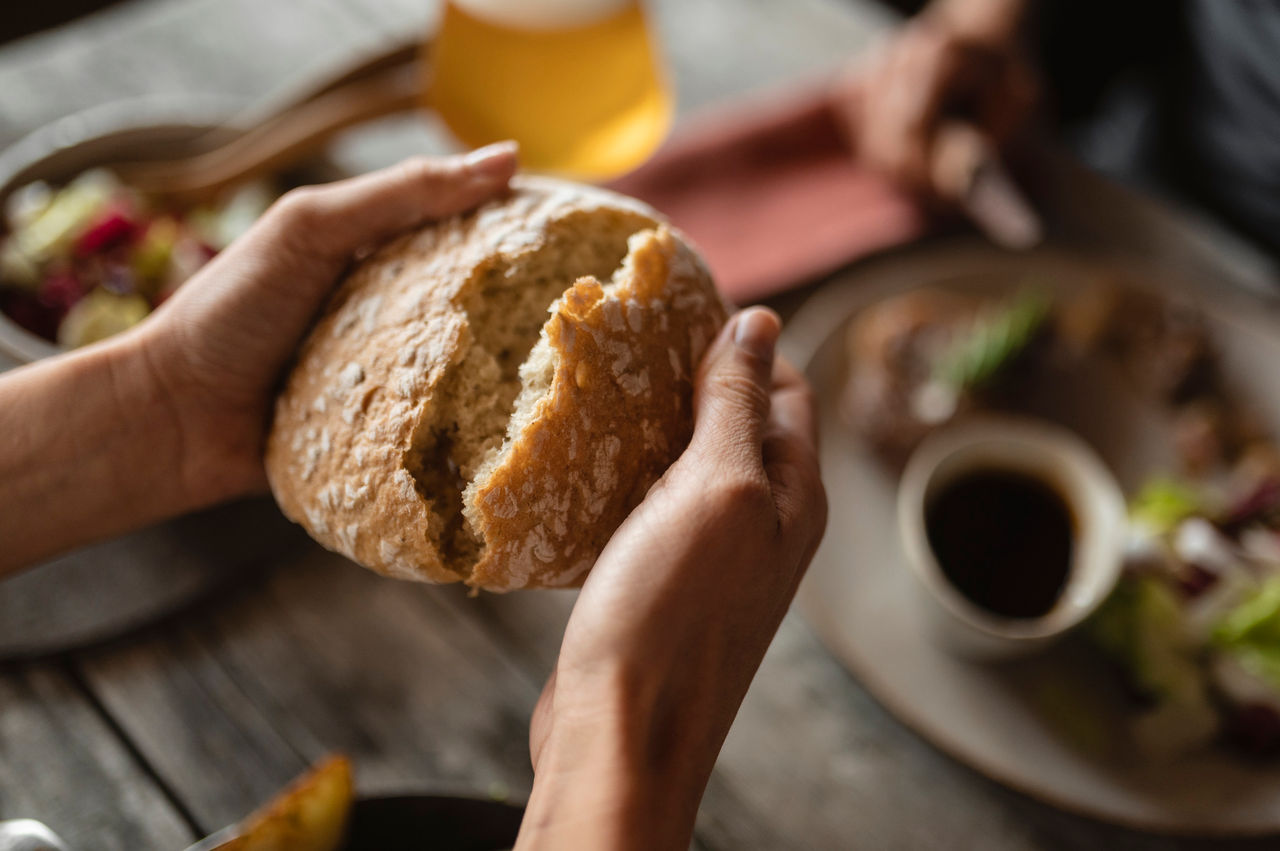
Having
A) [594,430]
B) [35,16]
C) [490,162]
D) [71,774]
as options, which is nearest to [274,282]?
[490,162]

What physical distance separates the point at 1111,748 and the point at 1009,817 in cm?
19

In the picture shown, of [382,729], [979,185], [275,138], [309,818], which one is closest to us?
[309,818]

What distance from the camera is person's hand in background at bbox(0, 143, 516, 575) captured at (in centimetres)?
105

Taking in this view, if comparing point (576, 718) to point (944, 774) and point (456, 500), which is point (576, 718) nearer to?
point (456, 500)

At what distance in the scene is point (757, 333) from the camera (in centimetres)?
98

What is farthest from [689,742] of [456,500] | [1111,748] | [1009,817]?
[1111,748]

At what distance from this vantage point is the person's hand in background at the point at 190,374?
1.05m

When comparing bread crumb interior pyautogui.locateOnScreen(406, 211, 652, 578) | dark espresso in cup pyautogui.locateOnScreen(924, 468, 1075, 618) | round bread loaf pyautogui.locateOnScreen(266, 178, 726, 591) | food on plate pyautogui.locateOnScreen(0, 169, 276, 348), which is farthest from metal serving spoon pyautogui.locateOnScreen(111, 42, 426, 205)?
dark espresso in cup pyautogui.locateOnScreen(924, 468, 1075, 618)

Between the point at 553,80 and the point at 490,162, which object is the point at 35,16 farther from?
the point at 490,162

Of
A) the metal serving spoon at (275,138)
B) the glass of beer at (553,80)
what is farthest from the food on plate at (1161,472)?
the metal serving spoon at (275,138)

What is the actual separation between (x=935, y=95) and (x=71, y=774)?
181cm

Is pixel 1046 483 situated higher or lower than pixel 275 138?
lower

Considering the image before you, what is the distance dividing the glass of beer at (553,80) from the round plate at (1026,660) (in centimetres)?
49

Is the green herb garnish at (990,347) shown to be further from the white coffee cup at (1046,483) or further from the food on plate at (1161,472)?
the white coffee cup at (1046,483)
